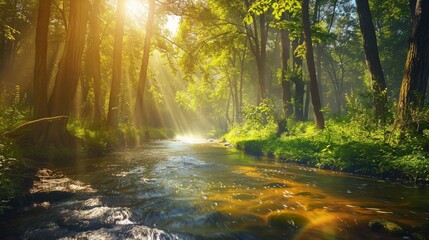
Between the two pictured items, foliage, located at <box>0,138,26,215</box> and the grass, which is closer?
foliage, located at <box>0,138,26,215</box>

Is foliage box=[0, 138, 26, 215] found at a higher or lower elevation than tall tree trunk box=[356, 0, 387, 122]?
lower

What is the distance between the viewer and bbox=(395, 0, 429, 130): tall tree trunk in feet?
29.8

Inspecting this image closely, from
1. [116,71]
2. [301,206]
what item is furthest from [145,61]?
[301,206]

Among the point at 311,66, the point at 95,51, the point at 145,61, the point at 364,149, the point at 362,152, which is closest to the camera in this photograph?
the point at 364,149

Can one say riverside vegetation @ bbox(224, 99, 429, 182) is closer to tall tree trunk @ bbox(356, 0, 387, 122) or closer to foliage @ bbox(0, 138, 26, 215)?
tall tree trunk @ bbox(356, 0, 387, 122)

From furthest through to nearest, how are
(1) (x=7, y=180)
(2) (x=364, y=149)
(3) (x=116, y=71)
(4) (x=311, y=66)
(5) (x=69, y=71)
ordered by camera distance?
(3) (x=116, y=71) → (4) (x=311, y=66) → (5) (x=69, y=71) → (2) (x=364, y=149) → (1) (x=7, y=180)

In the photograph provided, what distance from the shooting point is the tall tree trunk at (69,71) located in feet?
34.6

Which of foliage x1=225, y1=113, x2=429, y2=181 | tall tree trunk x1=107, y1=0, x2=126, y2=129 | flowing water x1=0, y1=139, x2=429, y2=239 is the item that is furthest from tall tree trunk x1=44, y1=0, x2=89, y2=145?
foliage x1=225, y1=113, x2=429, y2=181

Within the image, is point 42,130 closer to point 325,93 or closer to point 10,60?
point 10,60

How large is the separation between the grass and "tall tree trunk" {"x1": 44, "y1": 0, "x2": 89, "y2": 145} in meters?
9.39

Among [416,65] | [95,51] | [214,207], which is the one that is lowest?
[214,207]

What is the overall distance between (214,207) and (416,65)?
8.30 m

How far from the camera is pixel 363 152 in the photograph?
9.30 meters

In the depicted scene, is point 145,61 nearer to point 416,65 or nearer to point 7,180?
point 416,65
